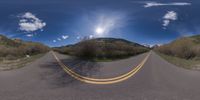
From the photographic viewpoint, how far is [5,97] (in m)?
7.92

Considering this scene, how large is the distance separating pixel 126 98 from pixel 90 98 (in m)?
0.91

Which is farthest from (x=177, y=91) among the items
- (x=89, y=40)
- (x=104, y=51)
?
(x=89, y=40)

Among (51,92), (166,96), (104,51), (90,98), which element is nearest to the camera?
(90,98)

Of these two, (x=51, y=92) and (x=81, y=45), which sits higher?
(x=81, y=45)

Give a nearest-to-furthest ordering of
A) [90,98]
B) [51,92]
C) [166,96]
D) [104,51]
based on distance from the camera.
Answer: [90,98] → [166,96] → [51,92] → [104,51]

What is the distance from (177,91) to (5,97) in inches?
195

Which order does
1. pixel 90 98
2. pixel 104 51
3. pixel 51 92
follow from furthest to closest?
pixel 104 51 < pixel 51 92 < pixel 90 98

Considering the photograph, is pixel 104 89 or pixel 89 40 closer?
pixel 104 89

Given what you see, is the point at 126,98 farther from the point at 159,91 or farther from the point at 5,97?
the point at 5,97

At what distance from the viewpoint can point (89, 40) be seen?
40750 mm

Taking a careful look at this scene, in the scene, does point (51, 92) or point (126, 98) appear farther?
point (51, 92)

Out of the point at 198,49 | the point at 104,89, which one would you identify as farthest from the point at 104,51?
the point at 104,89

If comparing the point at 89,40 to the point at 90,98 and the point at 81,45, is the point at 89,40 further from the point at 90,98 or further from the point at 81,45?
the point at 90,98

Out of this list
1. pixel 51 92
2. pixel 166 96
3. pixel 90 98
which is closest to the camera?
pixel 90 98
